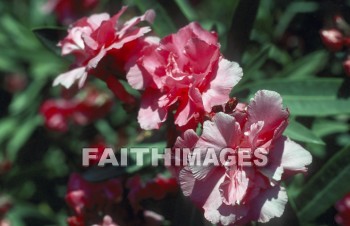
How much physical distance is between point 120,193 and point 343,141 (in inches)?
31.7

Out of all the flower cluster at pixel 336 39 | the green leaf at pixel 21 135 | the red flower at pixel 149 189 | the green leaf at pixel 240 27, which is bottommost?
the green leaf at pixel 21 135

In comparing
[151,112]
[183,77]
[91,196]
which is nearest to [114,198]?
[91,196]

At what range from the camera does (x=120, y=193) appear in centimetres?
187

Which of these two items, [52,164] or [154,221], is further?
[52,164]

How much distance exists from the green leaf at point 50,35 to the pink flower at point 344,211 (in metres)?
0.95

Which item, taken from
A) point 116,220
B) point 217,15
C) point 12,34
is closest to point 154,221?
point 116,220

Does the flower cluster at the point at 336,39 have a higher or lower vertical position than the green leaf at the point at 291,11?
higher

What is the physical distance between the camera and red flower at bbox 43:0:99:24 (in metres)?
2.86

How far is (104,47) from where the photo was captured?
5.24 feet

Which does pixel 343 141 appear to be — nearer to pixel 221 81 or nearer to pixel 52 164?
pixel 221 81

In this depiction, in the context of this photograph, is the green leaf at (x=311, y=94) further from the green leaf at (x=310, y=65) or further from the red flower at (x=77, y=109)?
the red flower at (x=77, y=109)

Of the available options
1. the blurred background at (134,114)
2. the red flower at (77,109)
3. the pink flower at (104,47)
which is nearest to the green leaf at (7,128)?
the blurred background at (134,114)

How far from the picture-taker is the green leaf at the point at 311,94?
71.1 inches

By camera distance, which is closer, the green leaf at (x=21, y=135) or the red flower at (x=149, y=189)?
the red flower at (x=149, y=189)
